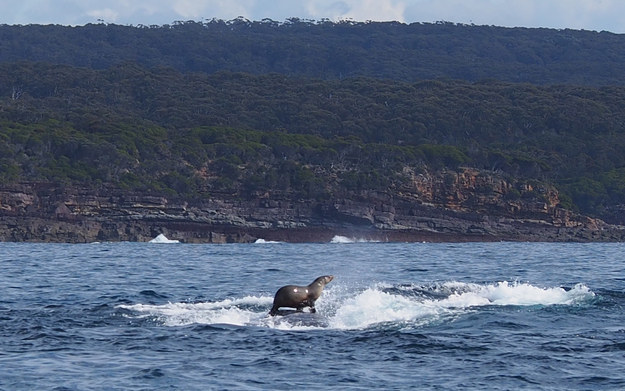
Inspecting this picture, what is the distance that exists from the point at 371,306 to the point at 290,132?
405 ft

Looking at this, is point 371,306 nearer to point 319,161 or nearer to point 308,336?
point 308,336

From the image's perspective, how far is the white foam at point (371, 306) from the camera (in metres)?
27.2

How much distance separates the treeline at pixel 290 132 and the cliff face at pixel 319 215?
124 inches

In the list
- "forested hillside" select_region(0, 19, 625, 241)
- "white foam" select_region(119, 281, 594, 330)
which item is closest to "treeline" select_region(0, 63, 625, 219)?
"forested hillside" select_region(0, 19, 625, 241)

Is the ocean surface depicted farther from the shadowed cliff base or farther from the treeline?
the treeline

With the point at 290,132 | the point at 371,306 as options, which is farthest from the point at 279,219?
the point at 371,306

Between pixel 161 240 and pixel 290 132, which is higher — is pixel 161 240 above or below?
below

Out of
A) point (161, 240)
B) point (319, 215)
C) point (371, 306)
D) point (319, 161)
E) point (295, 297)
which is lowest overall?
point (161, 240)

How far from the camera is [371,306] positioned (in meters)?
29.0

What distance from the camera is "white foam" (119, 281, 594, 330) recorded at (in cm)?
2719

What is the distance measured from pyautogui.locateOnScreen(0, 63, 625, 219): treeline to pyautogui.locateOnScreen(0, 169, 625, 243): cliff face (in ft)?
10.3

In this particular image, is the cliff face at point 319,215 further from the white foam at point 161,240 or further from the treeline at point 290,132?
the treeline at point 290,132

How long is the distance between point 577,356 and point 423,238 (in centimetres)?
8462

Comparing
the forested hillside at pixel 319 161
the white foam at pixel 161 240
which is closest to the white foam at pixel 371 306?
the white foam at pixel 161 240
